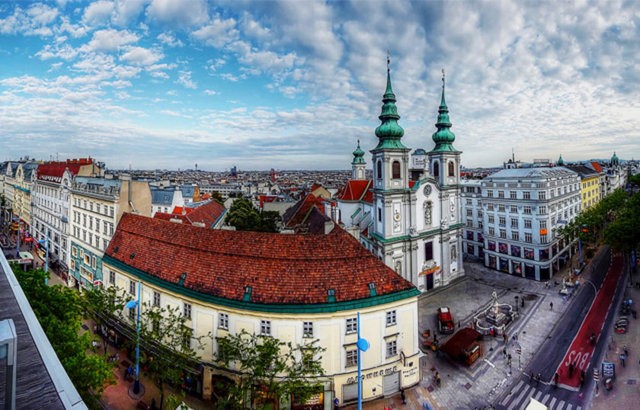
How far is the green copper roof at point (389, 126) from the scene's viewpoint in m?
53.7

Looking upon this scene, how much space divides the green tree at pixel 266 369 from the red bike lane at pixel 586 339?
22631 millimetres

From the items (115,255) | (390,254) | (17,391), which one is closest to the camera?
(17,391)

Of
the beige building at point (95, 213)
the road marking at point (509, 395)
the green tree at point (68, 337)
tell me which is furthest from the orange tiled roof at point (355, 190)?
the green tree at point (68, 337)

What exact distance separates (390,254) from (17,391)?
4714 centimetres

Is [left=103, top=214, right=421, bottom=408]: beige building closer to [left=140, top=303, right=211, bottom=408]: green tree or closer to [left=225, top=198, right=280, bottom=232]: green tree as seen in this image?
[left=140, top=303, right=211, bottom=408]: green tree

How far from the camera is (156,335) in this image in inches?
1005

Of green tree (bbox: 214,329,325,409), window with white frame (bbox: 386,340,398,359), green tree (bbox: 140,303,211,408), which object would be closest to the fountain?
window with white frame (bbox: 386,340,398,359)

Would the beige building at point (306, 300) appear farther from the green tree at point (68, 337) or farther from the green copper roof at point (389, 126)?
the green copper roof at point (389, 126)

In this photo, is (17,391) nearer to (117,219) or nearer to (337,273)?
(337,273)

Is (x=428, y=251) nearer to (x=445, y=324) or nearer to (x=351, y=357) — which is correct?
(x=445, y=324)

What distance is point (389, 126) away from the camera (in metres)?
53.7

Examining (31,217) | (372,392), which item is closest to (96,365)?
(372,392)

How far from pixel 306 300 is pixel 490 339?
24846 mm

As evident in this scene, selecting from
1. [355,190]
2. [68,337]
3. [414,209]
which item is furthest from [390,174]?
[68,337]
